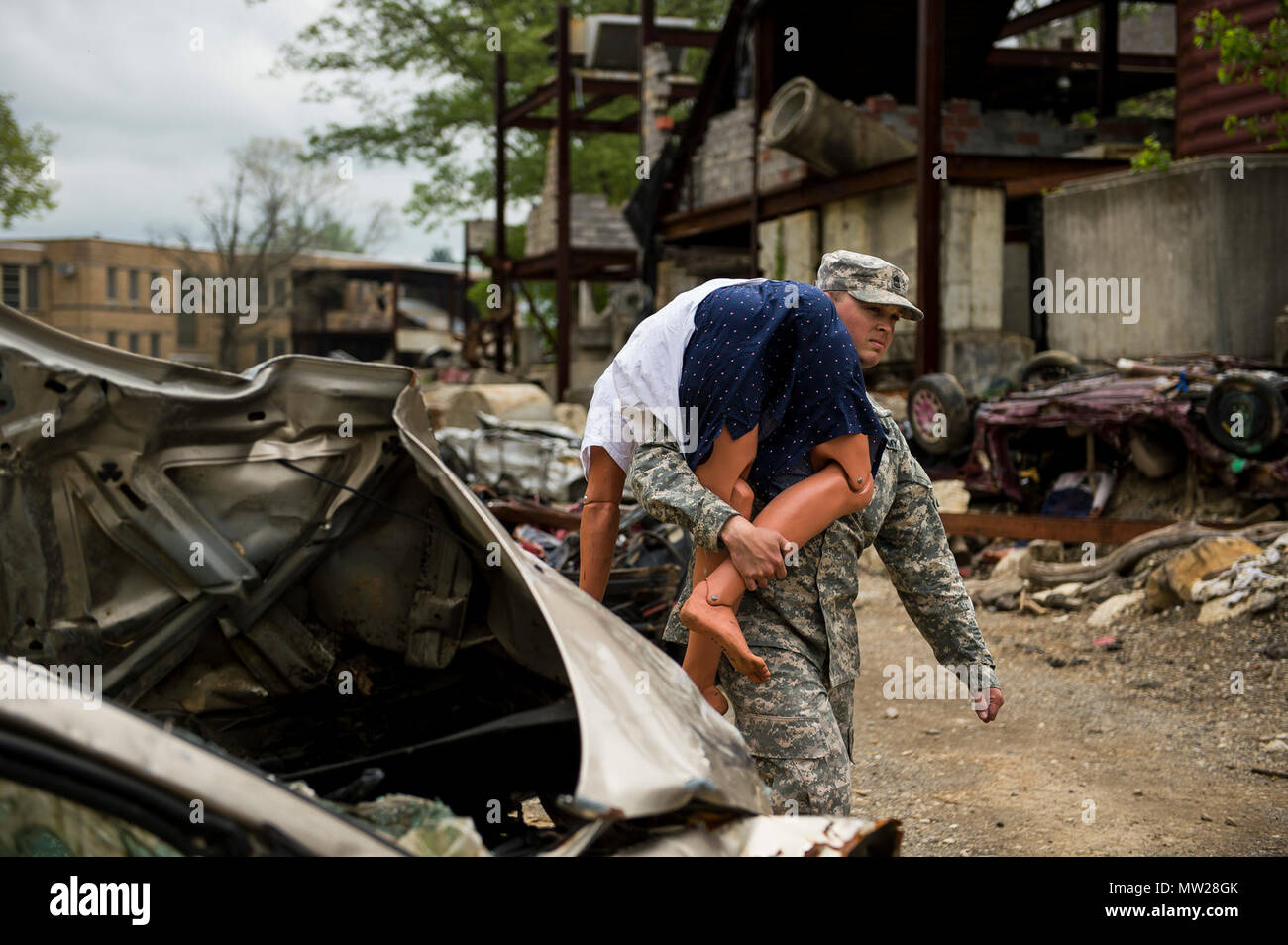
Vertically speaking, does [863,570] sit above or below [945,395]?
below

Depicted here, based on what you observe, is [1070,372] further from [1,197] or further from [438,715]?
[1,197]

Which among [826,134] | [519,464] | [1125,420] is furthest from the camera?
[826,134]

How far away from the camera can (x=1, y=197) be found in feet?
80.9

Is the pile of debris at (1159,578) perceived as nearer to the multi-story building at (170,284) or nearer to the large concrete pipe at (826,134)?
the large concrete pipe at (826,134)

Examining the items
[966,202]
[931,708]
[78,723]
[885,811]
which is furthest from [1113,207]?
[78,723]

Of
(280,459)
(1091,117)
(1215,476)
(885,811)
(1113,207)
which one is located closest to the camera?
(280,459)

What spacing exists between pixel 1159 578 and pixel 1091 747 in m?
2.32

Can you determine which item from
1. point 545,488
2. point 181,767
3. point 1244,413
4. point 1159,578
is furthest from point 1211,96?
point 181,767

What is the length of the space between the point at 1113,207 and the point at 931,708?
6633mm

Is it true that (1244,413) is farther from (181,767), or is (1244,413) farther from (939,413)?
(181,767)

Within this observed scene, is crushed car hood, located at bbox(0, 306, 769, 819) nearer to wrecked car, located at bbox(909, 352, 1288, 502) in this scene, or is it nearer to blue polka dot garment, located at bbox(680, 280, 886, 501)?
blue polka dot garment, located at bbox(680, 280, 886, 501)

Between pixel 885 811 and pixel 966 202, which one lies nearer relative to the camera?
pixel 885 811

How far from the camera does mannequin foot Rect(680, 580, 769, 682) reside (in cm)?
257

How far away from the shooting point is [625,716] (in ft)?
6.33
